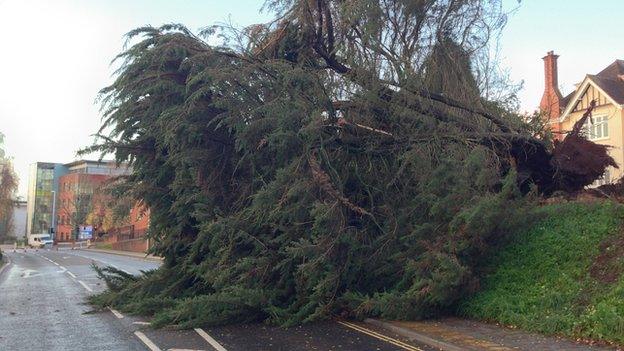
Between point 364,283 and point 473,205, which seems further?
point 364,283

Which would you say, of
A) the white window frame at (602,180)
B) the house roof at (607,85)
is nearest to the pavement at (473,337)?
the white window frame at (602,180)

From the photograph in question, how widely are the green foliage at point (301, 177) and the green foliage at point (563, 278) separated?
1.55 feet

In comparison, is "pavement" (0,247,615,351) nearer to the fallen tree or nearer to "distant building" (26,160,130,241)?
the fallen tree

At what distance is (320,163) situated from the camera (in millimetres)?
12508

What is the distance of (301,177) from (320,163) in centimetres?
69

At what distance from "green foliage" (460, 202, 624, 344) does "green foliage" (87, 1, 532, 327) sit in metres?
0.47

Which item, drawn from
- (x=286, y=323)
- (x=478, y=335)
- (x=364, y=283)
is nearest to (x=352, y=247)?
(x=364, y=283)

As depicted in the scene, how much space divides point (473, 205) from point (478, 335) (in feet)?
8.44

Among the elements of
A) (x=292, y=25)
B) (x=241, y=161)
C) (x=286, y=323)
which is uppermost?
(x=292, y=25)

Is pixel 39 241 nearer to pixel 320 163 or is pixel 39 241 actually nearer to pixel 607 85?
pixel 607 85

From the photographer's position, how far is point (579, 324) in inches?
365

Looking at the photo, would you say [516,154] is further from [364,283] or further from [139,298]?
[139,298]

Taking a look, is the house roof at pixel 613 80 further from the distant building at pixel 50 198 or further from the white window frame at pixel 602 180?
the distant building at pixel 50 198

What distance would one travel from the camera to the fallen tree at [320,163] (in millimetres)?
11641
